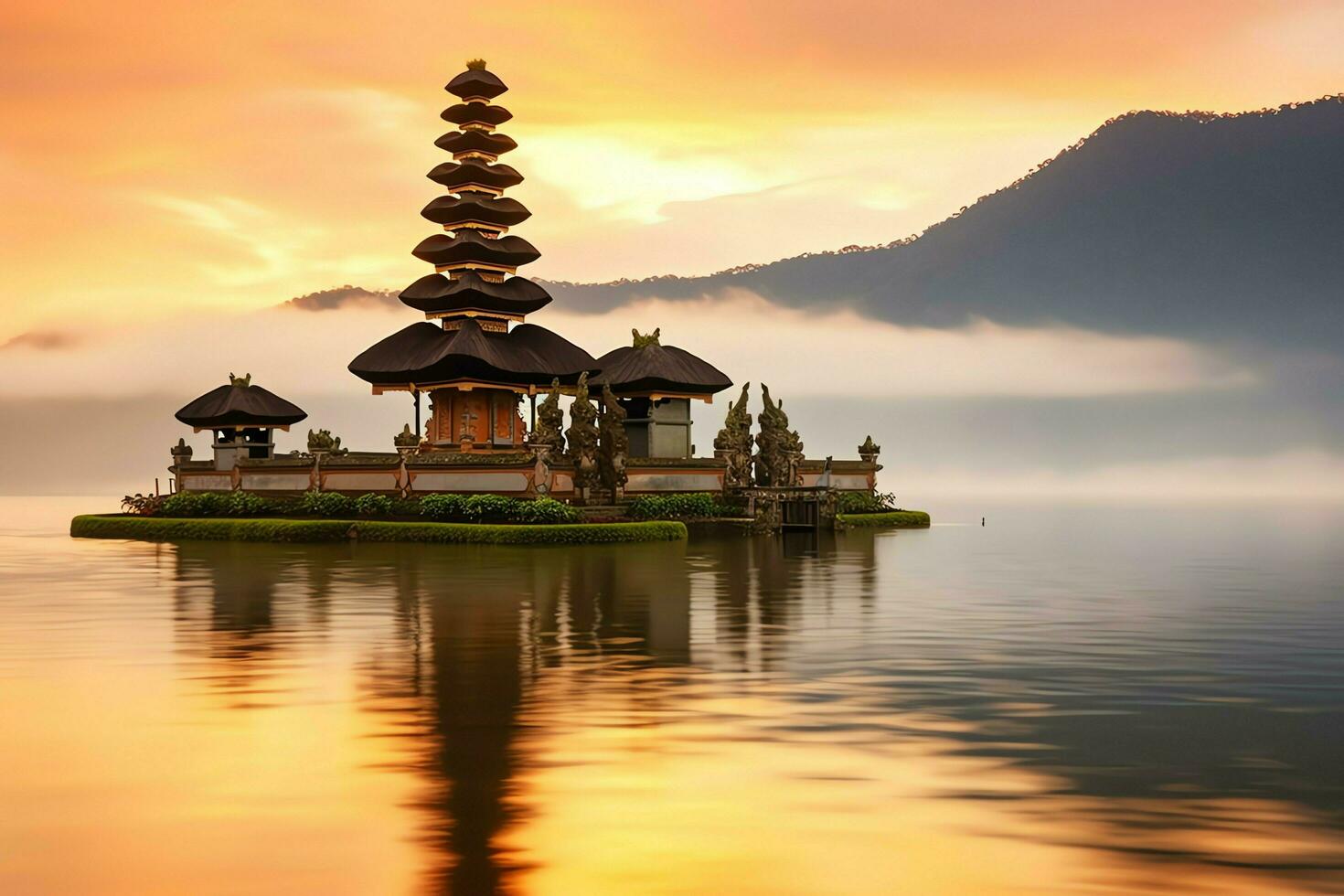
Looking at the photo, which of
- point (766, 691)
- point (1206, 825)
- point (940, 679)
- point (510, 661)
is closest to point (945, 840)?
point (1206, 825)

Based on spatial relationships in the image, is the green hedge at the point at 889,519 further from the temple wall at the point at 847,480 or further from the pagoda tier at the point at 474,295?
the pagoda tier at the point at 474,295

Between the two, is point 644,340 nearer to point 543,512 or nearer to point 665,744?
point 543,512

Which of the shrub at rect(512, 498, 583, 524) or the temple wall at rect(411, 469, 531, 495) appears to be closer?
the shrub at rect(512, 498, 583, 524)

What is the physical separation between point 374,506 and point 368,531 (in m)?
2.28

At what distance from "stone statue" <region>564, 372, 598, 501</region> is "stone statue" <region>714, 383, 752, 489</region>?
24.8 feet

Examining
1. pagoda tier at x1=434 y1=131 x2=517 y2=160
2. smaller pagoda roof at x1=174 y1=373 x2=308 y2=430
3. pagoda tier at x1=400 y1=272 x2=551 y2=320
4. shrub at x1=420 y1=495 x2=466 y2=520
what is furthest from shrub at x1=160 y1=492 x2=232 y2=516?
pagoda tier at x1=434 y1=131 x2=517 y2=160

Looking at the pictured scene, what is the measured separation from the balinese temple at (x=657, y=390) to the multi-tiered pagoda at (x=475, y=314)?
170 cm

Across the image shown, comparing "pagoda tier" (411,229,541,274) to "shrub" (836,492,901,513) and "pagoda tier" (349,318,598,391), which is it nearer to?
"pagoda tier" (349,318,598,391)

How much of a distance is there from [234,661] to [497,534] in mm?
27969

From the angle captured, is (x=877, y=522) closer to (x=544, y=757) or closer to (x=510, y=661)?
(x=510, y=661)

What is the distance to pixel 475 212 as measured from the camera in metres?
64.1

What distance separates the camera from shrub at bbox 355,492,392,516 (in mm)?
52688

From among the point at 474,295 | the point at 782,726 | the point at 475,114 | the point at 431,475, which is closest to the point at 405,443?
the point at 431,475

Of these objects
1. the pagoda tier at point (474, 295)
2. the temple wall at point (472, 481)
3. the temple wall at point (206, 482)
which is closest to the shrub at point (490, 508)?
the temple wall at point (472, 481)
